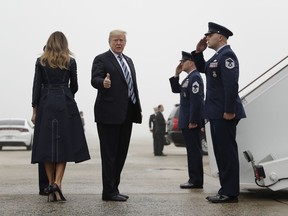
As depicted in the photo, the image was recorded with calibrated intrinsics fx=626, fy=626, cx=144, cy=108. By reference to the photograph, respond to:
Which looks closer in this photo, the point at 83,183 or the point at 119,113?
the point at 119,113

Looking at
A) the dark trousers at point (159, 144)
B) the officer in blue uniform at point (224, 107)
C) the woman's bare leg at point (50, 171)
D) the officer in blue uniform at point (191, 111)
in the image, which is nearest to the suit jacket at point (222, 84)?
the officer in blue uniform at point (224, 107)

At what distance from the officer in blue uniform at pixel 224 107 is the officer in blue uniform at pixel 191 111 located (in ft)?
4.78

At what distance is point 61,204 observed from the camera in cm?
585

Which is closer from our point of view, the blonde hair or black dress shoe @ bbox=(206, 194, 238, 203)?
black dress shoe @ bbox=(206, 194, 238, 203)

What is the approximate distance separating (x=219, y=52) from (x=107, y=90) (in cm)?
118

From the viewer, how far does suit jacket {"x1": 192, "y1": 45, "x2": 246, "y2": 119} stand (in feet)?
19.4

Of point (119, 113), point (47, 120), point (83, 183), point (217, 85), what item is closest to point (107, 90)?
point (119, 113)

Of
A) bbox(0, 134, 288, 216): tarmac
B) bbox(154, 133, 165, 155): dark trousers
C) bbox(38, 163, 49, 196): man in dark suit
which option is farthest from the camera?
bbox(154, 133, 165, 155): dark trousers

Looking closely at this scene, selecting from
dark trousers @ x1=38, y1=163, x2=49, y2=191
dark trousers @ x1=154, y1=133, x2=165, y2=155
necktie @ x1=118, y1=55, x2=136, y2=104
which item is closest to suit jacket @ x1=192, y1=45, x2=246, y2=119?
necktie @ x1=118, y1=55, x2=136, y2=104

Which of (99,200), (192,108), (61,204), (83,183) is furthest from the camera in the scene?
(83,183)

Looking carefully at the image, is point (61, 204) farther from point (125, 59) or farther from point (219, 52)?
point (219, 52)

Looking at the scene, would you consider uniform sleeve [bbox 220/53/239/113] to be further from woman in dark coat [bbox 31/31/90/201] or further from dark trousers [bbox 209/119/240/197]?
woman in dark coat [bbox 31/31/90/201]

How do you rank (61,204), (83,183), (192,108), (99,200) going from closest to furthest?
(61,204), (99,200), (192,108), (83,183)

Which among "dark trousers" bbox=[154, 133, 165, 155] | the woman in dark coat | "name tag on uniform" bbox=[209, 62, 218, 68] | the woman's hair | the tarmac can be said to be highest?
the woman's hair
